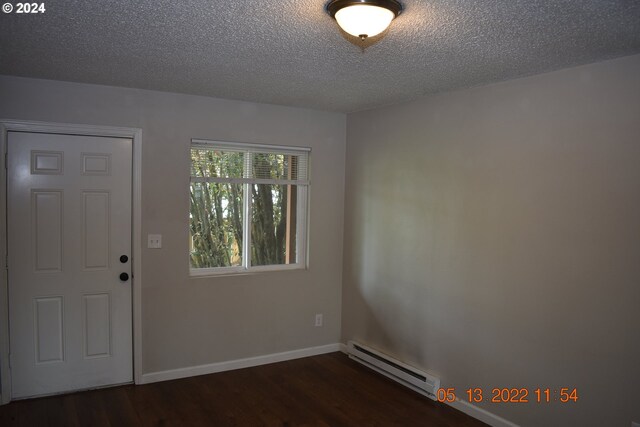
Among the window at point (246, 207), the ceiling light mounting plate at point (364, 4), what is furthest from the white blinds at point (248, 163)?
the ceiling light mounting plate at point (364, 4)

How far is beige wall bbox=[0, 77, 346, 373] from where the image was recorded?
12.0ft

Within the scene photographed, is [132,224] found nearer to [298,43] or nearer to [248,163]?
[248,163]

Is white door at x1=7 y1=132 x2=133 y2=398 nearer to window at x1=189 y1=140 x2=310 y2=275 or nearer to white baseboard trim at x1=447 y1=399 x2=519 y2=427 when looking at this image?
window at x1=189 y1=140 x2=310 y2=275

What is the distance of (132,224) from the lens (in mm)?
3814

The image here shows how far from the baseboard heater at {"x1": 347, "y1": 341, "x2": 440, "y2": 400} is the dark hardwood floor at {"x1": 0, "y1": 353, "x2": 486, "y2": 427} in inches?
2.4

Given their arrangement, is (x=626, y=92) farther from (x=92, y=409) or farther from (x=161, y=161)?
(x=92, y=409)

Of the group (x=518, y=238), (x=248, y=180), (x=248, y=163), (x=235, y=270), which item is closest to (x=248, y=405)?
(x=235, y=270)

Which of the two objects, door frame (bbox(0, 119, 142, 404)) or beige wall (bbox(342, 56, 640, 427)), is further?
door frame (bbox(0, 119, 142, 404))

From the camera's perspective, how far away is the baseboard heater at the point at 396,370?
3.68 metres

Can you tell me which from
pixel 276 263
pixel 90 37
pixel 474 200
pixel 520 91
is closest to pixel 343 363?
pixel 276 263

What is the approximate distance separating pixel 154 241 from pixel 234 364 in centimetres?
134
